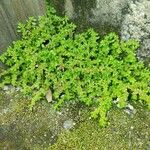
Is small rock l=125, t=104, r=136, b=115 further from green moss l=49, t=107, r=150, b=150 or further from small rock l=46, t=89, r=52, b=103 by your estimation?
small rock l=46, t=89, r=52, b=103

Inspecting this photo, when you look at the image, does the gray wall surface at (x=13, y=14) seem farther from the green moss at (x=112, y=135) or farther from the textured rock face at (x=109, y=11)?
the green moss at (x=112, y=135)

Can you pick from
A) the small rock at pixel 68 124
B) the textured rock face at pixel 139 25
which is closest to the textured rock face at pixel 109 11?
the textured rock face at pixel 139 25

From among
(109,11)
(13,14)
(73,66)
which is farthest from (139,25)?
(13,14)

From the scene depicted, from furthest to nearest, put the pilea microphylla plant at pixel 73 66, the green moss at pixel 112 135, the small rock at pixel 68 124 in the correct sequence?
1. the pilea microphylla plant at pixel 73 66
2. the small rock at pixel 68 124
3. the green moss at pixel 112 135

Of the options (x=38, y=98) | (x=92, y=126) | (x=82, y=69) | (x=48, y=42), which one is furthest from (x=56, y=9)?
(x=92, y=126)

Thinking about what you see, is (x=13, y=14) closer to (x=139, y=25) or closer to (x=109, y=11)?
(x=109, y=11)
